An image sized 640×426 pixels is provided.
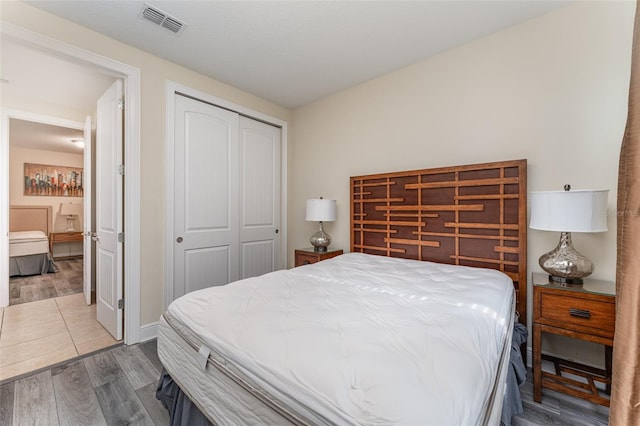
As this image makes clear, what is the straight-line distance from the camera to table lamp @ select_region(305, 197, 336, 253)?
10.1ft

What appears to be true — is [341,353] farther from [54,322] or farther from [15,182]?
[15,182]

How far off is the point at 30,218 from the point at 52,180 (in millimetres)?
905

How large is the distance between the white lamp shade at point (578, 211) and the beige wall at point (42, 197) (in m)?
8.51

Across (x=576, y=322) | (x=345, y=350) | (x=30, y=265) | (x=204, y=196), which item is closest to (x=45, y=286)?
(x=30, y=265)

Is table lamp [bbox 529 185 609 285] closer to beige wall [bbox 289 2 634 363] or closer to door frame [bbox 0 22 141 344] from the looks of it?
beige wall [bbox 289 2 634 363]

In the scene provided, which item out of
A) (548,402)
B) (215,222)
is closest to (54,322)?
(215,222)

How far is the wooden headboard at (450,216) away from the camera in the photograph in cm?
206

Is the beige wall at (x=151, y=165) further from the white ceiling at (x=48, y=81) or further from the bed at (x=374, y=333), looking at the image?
the bed at (x=374, y=333)

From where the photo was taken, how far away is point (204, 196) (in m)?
2.91

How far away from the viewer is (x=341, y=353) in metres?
0.89

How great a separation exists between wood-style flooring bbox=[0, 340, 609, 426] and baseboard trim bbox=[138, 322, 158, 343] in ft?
1.17

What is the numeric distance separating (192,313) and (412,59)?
280 cm

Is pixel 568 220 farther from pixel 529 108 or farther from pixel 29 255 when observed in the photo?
pixel 29 255

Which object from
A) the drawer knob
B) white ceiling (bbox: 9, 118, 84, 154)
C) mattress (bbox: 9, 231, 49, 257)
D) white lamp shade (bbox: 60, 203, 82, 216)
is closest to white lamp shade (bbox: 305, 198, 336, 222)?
the drawer knob
